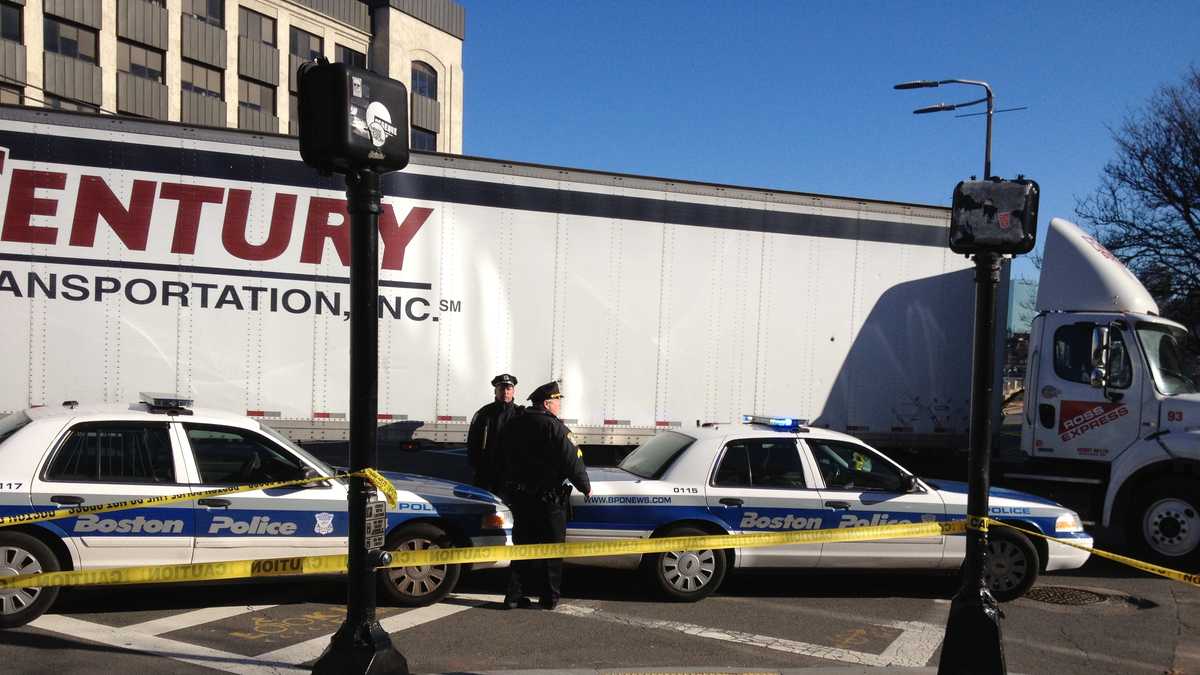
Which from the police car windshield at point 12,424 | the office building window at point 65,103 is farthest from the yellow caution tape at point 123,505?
the office building window at point 65,103

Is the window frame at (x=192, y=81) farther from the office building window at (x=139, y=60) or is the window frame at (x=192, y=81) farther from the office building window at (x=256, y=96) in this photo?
the office building window at (x=256, y=96)

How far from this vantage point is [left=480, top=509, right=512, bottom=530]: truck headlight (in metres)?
7.34

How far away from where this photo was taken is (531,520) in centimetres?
719

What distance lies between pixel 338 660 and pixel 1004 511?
556cm

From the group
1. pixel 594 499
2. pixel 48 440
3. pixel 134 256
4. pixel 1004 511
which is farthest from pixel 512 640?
pixel 134 256

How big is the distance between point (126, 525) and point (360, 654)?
9.02 ft

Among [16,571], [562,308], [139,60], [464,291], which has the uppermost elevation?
[139,60]

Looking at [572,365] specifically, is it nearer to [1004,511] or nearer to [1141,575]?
[1004,511]

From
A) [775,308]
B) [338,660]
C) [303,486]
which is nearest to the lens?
[338,660]

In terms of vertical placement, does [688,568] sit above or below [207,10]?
below

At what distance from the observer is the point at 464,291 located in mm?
10133

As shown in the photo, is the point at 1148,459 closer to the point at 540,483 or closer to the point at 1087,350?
the point at 1087,350

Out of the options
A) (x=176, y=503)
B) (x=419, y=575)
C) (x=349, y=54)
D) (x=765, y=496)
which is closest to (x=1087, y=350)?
(x=765, y=496)

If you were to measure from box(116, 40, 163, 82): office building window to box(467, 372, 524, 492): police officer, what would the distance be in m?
34.0
